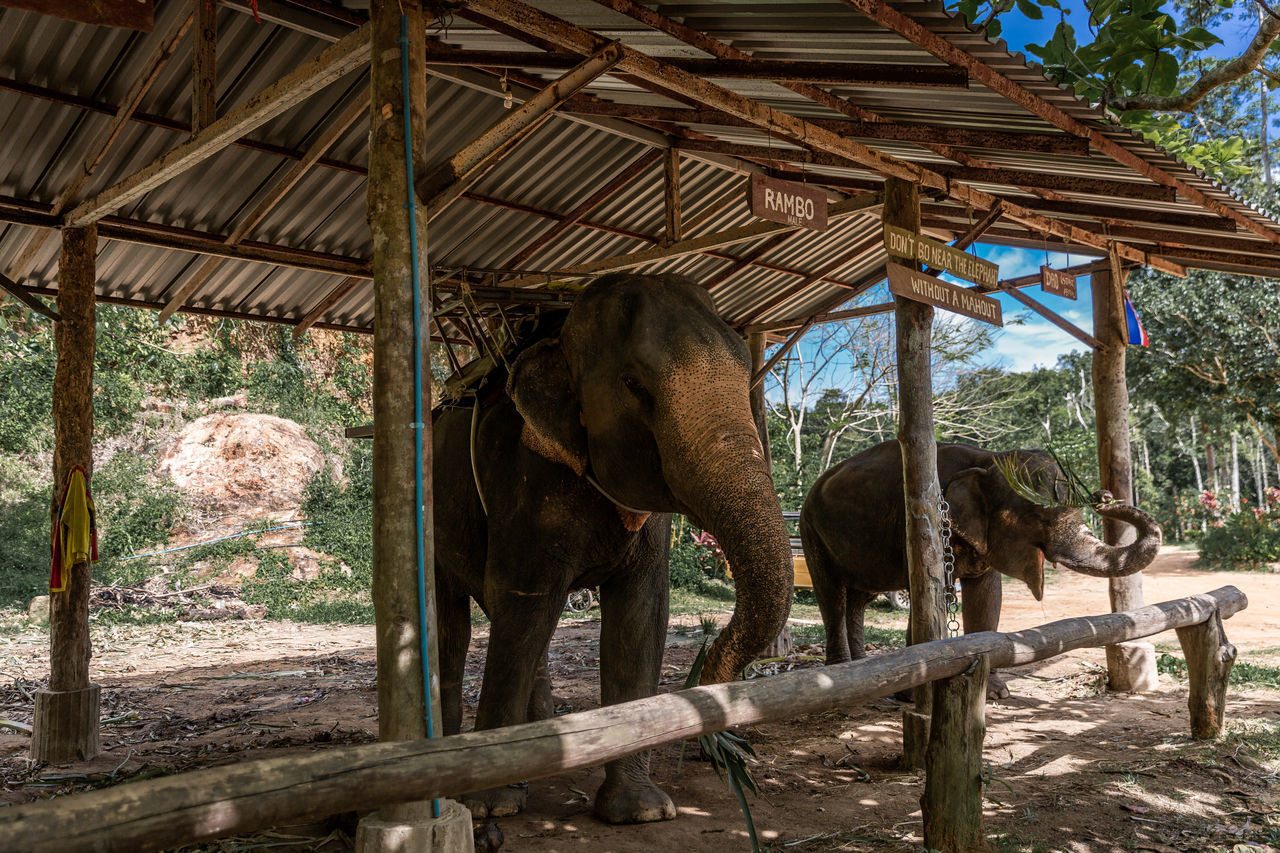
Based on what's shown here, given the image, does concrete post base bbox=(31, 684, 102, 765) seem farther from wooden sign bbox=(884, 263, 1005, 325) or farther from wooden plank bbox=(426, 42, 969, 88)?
wooden sign bbox=(884, 263, 1005, 325)

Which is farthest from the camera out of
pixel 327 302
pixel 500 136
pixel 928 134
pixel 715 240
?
pixel 327 302

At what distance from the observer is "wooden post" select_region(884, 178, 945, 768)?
5566 millimetres

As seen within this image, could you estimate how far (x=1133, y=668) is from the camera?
7.68 meters

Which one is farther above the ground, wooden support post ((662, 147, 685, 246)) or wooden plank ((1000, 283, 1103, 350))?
wooden support post ((662, 147, 685, 246))

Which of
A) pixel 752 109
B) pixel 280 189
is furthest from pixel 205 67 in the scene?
pixel 752 109

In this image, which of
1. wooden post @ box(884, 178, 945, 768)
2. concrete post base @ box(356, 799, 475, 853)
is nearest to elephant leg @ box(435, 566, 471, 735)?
concrete post base @ box(356, 799, 475, 853)

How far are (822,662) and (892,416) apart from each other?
49.1ft

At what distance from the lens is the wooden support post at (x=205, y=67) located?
4.52 m

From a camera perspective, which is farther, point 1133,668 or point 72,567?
point 1133,668

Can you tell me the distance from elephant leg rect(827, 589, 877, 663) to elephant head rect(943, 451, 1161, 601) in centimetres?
148

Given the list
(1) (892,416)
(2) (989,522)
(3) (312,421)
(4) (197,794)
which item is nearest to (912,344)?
(2) (989,522)

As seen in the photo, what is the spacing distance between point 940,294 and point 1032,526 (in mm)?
2193

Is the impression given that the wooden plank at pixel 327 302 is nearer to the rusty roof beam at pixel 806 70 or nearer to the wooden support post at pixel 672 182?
the wooden support post at pixel 672 182

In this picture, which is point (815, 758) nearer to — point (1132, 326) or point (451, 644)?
point (451, 644)
